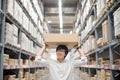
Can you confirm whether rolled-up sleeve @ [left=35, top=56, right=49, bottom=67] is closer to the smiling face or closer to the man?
the man

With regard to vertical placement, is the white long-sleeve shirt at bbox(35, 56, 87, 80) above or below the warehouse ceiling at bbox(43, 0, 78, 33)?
below

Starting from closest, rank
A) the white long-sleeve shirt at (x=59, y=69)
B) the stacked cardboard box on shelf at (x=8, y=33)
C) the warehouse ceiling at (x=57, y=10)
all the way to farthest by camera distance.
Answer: the white long-sleeve shirt at (x=59, y=69)
the stacked cardboard box on shelf at (x=8, y=33)
the warehouse ceiling at (x=57, y=10)

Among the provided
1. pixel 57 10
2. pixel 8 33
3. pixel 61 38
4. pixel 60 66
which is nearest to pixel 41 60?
pixel 60 66

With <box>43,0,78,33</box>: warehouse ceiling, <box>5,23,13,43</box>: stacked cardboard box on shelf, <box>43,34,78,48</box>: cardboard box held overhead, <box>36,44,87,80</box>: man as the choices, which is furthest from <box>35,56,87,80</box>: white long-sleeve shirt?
<box>43,0,78,33</box>: warehouse ceiling

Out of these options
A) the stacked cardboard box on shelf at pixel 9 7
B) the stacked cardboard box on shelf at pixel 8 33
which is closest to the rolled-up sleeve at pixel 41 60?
the stacked cardboard box on shelf at pixel 8 33

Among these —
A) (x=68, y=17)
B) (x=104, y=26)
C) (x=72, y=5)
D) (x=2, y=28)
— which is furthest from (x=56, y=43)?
(x=68, y=17)

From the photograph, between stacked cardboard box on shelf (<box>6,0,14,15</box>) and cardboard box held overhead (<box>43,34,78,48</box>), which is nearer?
cardboard box held overhead (<box>43,34,78,48</box>)

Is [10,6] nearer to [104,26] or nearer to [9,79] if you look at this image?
[9,79]

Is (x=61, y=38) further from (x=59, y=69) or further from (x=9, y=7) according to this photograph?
(x=9, y=7)

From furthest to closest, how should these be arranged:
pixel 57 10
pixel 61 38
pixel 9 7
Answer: pixel 57 10 < pixel 9 7 < pixel 61 38

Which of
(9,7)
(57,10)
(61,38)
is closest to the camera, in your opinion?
(61,38)

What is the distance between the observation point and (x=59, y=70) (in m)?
3.47

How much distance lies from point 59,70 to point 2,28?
166 centimetres

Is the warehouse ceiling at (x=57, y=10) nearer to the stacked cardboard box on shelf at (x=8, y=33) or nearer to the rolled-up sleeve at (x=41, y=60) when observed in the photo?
the stacked cardboard box on shelf at (x=8, y=33)
